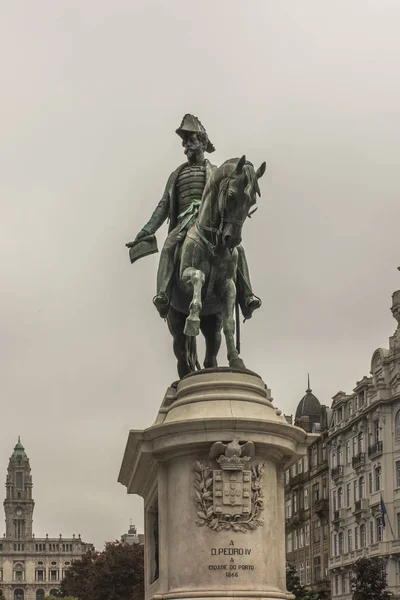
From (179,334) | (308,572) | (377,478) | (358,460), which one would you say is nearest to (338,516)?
(358,460)

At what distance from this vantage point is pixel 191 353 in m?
18.3

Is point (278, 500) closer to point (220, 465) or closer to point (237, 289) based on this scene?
point (220, 465)

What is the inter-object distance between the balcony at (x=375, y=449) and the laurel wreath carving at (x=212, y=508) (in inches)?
2570

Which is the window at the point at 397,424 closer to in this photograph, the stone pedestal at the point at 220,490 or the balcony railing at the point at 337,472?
the balcony railing at the point at 337,472

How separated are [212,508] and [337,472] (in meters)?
76.5

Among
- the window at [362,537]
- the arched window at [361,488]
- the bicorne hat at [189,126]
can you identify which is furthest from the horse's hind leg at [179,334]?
the window at [362,537]

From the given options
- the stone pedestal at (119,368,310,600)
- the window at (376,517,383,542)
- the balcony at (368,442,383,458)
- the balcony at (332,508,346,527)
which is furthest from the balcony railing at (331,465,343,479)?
the stone pedestal at (119,368,310,600)

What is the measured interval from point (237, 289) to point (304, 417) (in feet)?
294

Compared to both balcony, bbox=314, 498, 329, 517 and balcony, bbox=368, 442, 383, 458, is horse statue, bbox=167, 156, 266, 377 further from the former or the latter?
balcony, bbox=314, 498, 329, 517

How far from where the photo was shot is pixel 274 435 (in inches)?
622

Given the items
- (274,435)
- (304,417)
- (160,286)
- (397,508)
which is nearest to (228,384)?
(274,435)

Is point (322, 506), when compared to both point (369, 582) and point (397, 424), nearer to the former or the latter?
point (397, 424)

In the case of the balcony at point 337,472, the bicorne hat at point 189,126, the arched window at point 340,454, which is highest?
the arched window at point 340,454

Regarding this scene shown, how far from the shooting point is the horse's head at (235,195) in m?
16.1
